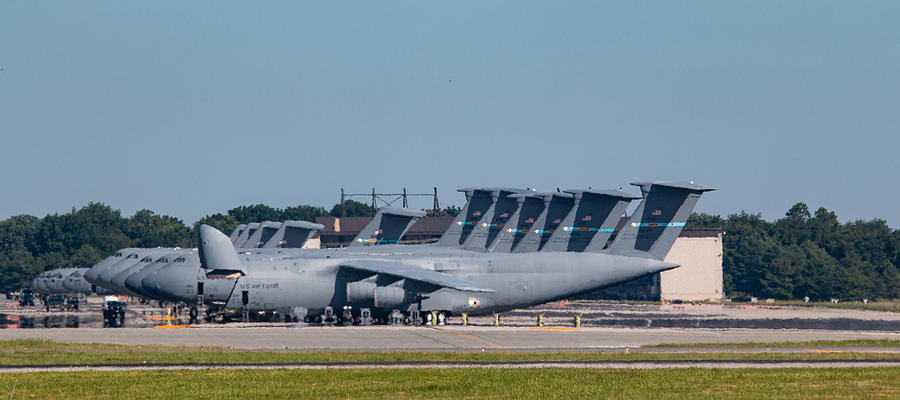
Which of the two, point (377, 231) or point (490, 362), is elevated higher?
point (377, 231)

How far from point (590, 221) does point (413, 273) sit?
11772 millimetres

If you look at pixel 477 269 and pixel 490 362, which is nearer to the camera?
pixel 490 362

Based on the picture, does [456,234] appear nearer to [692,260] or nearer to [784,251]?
[692,260]

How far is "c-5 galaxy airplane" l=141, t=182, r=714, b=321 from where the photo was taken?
5838 cm

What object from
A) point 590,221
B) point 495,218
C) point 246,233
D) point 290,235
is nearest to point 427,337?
point 590,221

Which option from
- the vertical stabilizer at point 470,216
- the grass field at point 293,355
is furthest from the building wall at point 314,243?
the grass field at point 293,355

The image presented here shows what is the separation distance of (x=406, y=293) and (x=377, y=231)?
2085 centimetres

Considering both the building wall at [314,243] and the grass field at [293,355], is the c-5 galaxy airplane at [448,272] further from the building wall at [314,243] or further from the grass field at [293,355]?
the building wall at [314,243]

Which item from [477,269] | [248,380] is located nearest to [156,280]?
[477,269]

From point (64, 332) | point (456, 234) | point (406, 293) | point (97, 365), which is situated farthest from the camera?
point (456, 234)

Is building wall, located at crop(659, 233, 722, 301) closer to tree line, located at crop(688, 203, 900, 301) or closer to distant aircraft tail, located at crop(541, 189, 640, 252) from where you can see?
tree line, located at crop(688, 203, 900, 301)

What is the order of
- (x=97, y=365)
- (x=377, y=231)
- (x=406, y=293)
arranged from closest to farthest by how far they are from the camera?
(x=97, y=365) < (x=406, y=293) < (x=377, y=231)

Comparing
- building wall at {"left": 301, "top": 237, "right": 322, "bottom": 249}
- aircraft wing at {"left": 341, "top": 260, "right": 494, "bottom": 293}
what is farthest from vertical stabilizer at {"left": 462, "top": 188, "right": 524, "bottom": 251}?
building wall at {"left": 301, "top": 237, "right": 322, "bottom": 249}

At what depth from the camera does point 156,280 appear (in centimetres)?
6075
